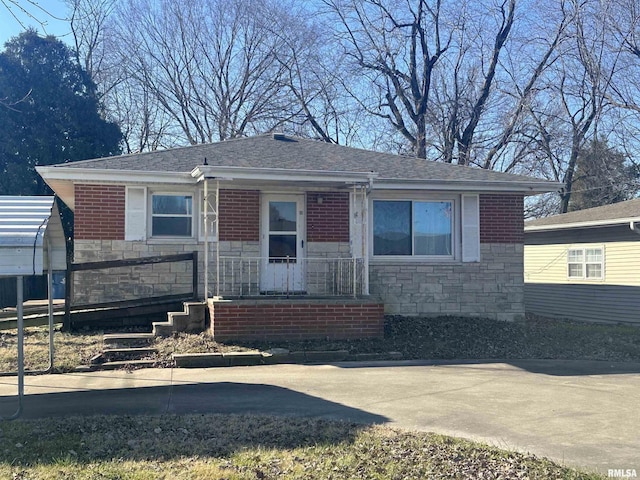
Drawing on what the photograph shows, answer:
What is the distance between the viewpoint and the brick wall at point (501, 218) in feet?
43.2

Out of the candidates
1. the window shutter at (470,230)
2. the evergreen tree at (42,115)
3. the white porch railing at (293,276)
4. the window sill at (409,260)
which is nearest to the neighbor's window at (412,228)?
the window sill at (409,260)

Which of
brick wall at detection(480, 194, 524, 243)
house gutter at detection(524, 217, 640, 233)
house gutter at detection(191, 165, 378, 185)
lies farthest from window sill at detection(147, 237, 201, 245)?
house gutter at detection(524, 217, 640, 233)

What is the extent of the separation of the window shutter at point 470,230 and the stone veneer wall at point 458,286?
166mm

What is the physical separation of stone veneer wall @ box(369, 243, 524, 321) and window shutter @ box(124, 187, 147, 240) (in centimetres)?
497

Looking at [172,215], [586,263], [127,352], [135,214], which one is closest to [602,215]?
[586,263]

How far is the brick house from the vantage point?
12.0 meters

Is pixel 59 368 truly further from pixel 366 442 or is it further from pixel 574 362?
pixel 574 362

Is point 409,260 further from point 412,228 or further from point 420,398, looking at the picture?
point 420,398

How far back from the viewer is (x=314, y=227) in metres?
12.6

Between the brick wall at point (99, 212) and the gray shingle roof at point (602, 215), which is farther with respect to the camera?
the gray shingle roof at point (602, 215)

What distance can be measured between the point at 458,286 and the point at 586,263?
6933mm

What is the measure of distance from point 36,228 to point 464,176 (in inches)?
376

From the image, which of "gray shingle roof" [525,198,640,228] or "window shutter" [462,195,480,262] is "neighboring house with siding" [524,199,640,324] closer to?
"gray shingle roof" [525,198,640,228]

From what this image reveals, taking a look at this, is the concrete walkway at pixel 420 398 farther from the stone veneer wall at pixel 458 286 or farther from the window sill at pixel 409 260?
the window sill at pixel 409 260
